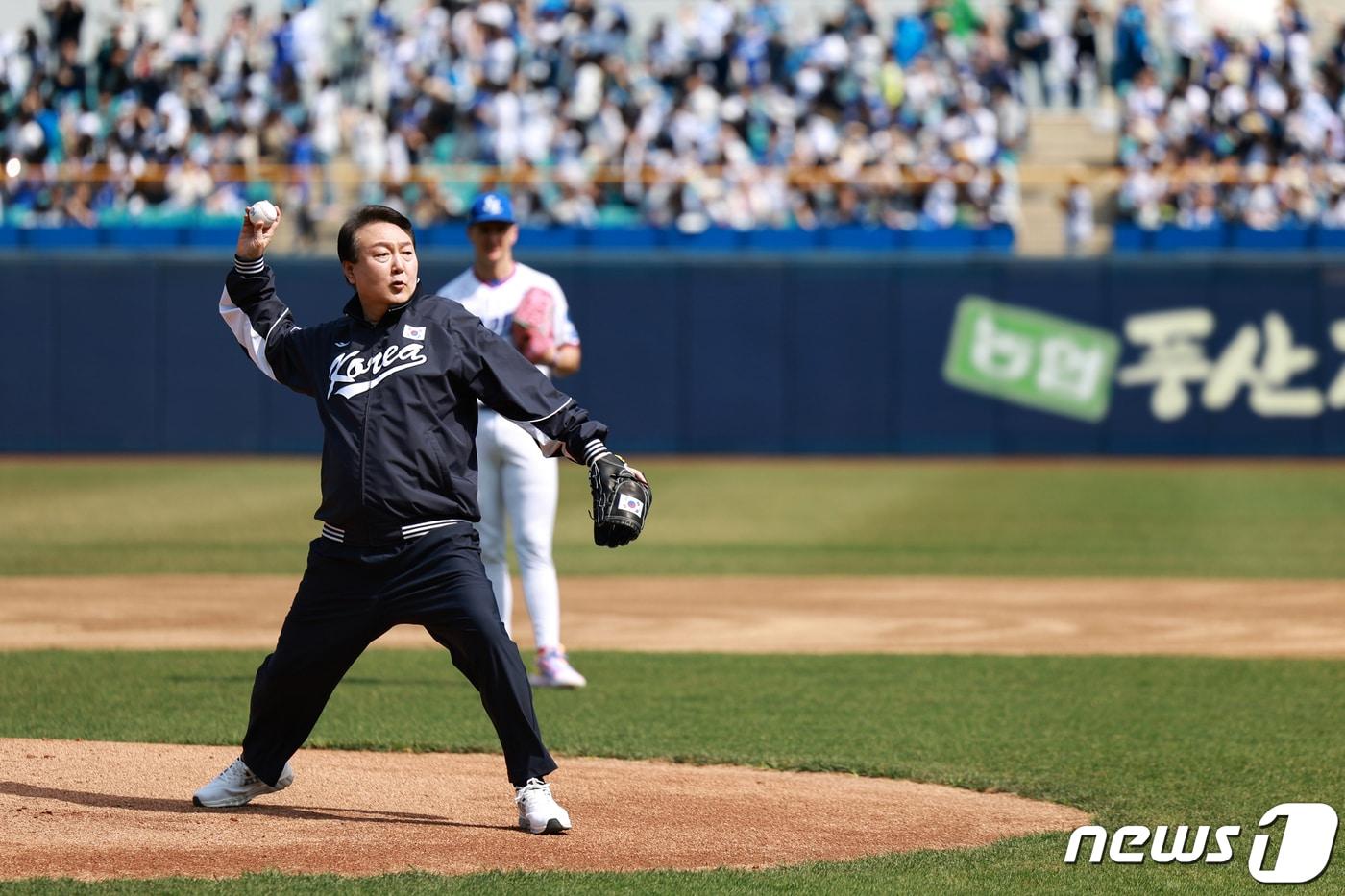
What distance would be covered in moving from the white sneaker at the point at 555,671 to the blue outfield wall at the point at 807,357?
14168 millimetres

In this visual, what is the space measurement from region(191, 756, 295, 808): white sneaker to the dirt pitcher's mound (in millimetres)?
41

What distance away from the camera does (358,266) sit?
518cm

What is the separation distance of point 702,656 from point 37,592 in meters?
4.59

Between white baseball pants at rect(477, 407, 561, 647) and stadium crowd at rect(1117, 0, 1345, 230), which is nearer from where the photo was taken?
white baseball pants at rect(477, 407, 561, 647)

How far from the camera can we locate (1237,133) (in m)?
22.7

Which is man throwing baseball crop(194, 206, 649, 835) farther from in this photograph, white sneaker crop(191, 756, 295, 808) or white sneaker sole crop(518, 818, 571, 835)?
white sneaker crop(191, 756, 295, 808)

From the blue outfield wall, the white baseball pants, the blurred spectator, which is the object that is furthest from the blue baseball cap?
the blurred spectator

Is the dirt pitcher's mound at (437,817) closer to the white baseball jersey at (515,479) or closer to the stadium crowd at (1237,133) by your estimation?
the white baseball jersey at (515,479)

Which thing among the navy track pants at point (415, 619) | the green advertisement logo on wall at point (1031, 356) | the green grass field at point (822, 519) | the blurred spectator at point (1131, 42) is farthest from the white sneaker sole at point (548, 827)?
the blurred spectator at point (1131, 42)

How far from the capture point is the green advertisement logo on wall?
876 inches

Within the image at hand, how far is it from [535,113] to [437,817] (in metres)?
18.9

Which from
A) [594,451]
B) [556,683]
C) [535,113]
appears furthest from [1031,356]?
[594,451]

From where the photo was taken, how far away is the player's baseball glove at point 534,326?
301 inches

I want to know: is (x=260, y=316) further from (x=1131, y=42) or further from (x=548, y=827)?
(x=1131, y=42)
